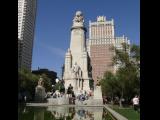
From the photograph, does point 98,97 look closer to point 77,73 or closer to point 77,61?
point 77,73

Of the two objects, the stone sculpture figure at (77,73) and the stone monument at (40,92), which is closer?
the stone monument at (40,92)

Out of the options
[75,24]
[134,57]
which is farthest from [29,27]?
[134,57]

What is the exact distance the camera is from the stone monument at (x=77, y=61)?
9819cm

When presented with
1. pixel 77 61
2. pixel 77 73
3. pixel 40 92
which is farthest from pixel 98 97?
pixel 77 61

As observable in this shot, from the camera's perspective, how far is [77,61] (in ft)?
334

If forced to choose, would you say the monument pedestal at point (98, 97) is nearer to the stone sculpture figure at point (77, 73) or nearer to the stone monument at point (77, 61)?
the stone monument at point (77, 61)

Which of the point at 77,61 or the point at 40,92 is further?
the point at 77,61

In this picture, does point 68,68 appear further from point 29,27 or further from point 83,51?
point 29,27

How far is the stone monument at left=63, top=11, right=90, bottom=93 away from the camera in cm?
9819

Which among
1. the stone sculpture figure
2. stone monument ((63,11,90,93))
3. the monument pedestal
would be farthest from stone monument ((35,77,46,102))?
the stone sculpture figure

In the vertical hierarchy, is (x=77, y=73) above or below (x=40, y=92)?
above

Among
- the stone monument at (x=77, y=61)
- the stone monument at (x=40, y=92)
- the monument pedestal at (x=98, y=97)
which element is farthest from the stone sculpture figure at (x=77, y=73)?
the monument pedestal at (x=98, y=97)
